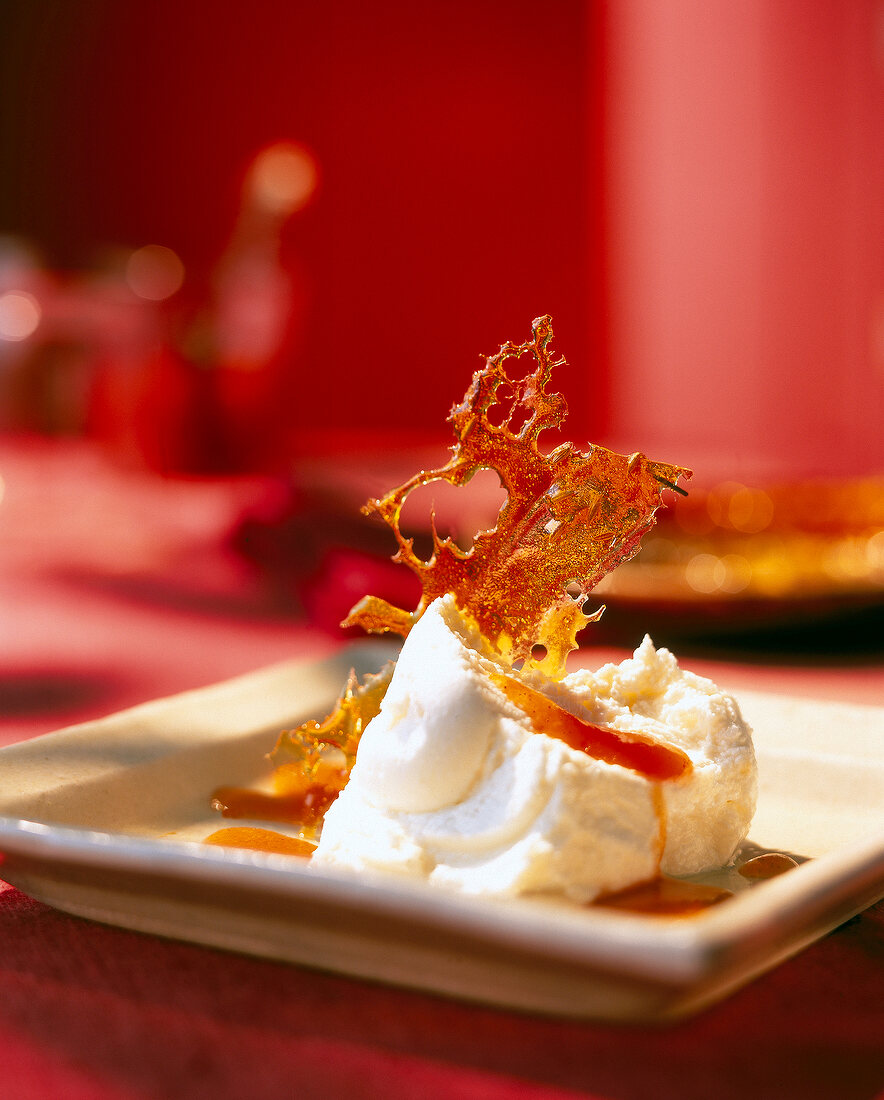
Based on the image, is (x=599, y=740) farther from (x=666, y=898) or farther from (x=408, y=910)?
(x=408, y=910)

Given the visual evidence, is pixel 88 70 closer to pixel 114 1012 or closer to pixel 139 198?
pixel 139 198

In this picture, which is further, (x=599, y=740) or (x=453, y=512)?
(x=453, y=512)

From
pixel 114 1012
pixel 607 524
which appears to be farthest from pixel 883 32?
pixel 114 1012

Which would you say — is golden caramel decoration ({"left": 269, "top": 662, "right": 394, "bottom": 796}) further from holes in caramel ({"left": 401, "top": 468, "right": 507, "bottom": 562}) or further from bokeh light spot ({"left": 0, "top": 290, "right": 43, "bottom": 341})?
bokeh light spot ({"left": 0, "top": 290, "right": 43, "bottom": 341})

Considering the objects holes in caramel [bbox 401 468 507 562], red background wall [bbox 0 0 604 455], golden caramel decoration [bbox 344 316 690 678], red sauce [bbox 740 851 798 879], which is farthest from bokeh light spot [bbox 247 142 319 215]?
red background wall [bbox 0 0 604 455]

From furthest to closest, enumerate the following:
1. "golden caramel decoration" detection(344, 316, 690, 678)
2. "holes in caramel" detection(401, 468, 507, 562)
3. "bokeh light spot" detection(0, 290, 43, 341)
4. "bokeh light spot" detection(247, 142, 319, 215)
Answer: "bokeh light spot" detection(0, 290, 43, 341), "bokeh light spot" detection(247, 142, 319, 215), "holes in caramel" detection(401, 468, 507, 562), "golden caramel decoration" detection(344, 316, 690, 678)

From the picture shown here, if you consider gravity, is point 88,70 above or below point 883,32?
above

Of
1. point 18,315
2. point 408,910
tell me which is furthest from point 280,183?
point 408,910
